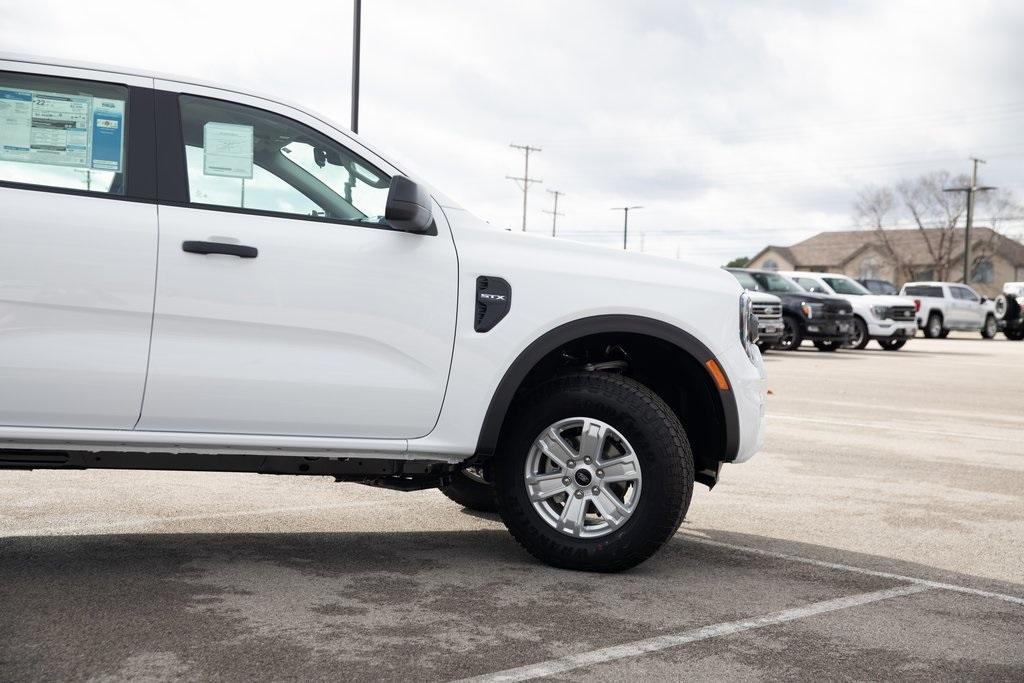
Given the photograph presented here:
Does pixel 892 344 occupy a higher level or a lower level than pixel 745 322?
lower

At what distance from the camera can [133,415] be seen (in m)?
4.22

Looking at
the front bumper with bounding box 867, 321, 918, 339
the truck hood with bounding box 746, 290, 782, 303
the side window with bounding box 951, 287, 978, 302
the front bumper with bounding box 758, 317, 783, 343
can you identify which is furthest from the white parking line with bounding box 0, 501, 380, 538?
the side window with bounding box 951, 287, 978, 302

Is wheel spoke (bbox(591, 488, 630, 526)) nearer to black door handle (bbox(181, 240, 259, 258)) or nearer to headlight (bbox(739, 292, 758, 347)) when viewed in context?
headlight (bbox(739, 292, 758, 347))

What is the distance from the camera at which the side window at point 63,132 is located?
424 cm

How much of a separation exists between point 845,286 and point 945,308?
347 inches

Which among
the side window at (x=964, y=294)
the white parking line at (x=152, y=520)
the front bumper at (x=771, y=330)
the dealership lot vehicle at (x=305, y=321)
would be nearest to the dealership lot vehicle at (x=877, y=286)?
the side window at (x=964, y=294)

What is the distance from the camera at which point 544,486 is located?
4.70 metres

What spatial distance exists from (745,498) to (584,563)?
223 cm

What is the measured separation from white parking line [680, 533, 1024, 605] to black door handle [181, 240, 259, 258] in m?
2.58

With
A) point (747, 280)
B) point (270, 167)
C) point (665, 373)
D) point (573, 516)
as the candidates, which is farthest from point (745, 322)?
point (747, 280)

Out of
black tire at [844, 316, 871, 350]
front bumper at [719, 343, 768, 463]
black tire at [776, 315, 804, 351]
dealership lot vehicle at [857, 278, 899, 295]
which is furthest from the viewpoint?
dealership lot vehicle at [857, 278, 899, 295]

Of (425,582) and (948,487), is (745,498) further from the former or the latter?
(425,582)

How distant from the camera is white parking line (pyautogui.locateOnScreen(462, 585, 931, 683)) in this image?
11.1ft

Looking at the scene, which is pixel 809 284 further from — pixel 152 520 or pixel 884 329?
pixel 152 520
